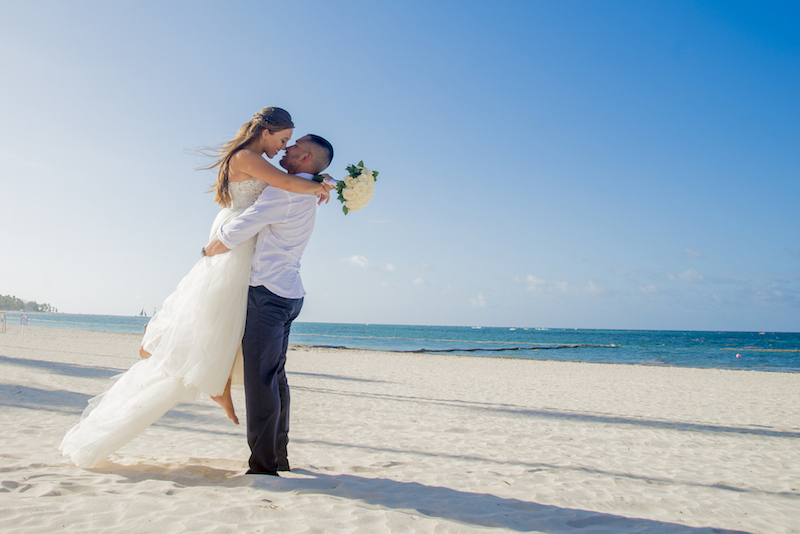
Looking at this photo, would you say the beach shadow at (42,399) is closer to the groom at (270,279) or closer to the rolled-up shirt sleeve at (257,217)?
the groom at (270,279)

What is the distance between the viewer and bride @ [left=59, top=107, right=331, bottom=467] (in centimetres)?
270

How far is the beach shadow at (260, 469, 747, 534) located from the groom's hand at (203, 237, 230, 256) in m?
1.34

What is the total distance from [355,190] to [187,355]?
4.65ft

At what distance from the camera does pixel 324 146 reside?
2863 mm

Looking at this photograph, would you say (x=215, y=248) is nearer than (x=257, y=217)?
No

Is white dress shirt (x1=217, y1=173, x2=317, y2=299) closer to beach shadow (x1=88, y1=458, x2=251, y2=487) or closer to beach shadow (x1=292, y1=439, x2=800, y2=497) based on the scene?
beach shadow (x1=88, y1=458, x2=251, y2=487)

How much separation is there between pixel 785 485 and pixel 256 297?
4.51 meters

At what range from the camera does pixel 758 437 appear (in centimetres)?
621

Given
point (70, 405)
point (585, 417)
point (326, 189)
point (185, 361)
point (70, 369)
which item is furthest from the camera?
point (70, 369)

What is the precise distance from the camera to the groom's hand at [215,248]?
9.16 ft

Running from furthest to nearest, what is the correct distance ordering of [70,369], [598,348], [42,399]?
[598,348]
[70,369]
[42,399]

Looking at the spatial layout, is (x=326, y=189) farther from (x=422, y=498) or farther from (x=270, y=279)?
(x=422, y=498)

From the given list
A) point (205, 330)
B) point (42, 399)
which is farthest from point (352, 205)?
point (42, 399)

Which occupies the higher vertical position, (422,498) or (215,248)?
(215,248)
